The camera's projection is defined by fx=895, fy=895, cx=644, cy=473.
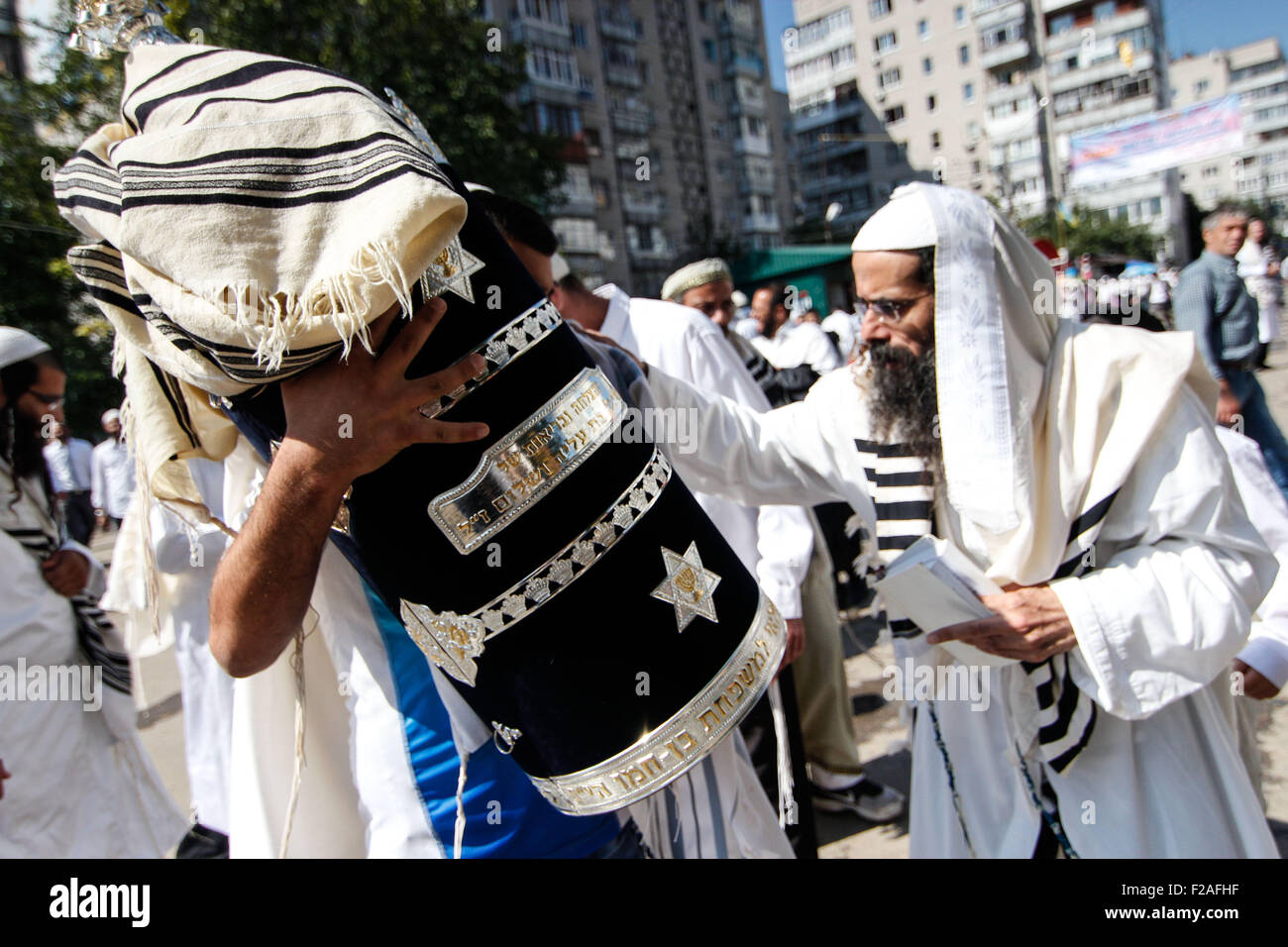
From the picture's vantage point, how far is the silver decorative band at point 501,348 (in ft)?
3.55

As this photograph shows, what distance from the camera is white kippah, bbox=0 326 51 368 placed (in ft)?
8.61

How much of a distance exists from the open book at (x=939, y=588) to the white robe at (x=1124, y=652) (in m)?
0.15

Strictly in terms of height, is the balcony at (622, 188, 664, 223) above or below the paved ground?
above

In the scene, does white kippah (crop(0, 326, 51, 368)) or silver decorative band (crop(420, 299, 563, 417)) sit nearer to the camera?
silver decorative band (crop(420, 299, 563, 417))

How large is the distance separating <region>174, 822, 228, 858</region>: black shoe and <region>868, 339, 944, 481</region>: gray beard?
3.03m

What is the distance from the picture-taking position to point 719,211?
46.2 metres

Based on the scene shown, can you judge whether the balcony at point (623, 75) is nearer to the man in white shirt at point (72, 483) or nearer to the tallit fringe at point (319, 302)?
the man in white shirt at point (72, 483)

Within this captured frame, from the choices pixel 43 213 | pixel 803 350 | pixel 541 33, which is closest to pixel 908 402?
pixel 803 350

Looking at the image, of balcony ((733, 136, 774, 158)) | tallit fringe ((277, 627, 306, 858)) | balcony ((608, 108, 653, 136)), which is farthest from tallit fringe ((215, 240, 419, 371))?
balcony ((733, 136, 774, 158))

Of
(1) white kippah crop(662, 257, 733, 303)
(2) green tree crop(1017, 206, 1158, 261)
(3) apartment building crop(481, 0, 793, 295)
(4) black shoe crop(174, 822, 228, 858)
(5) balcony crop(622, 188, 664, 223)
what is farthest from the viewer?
(2) green tree crop(1017, 206, 1158, 261)

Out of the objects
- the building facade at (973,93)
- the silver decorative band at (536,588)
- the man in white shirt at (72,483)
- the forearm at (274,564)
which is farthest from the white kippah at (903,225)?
the building facade at (973,93)

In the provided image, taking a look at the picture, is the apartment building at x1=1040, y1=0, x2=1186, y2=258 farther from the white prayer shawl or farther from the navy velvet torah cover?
the white prayer shawl

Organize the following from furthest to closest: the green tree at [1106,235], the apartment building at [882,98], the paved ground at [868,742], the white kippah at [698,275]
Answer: the green tree at [1106,235] → the apartment building at [882,98] → the white kippah at [698,275] → the paved ground at [868,742]
